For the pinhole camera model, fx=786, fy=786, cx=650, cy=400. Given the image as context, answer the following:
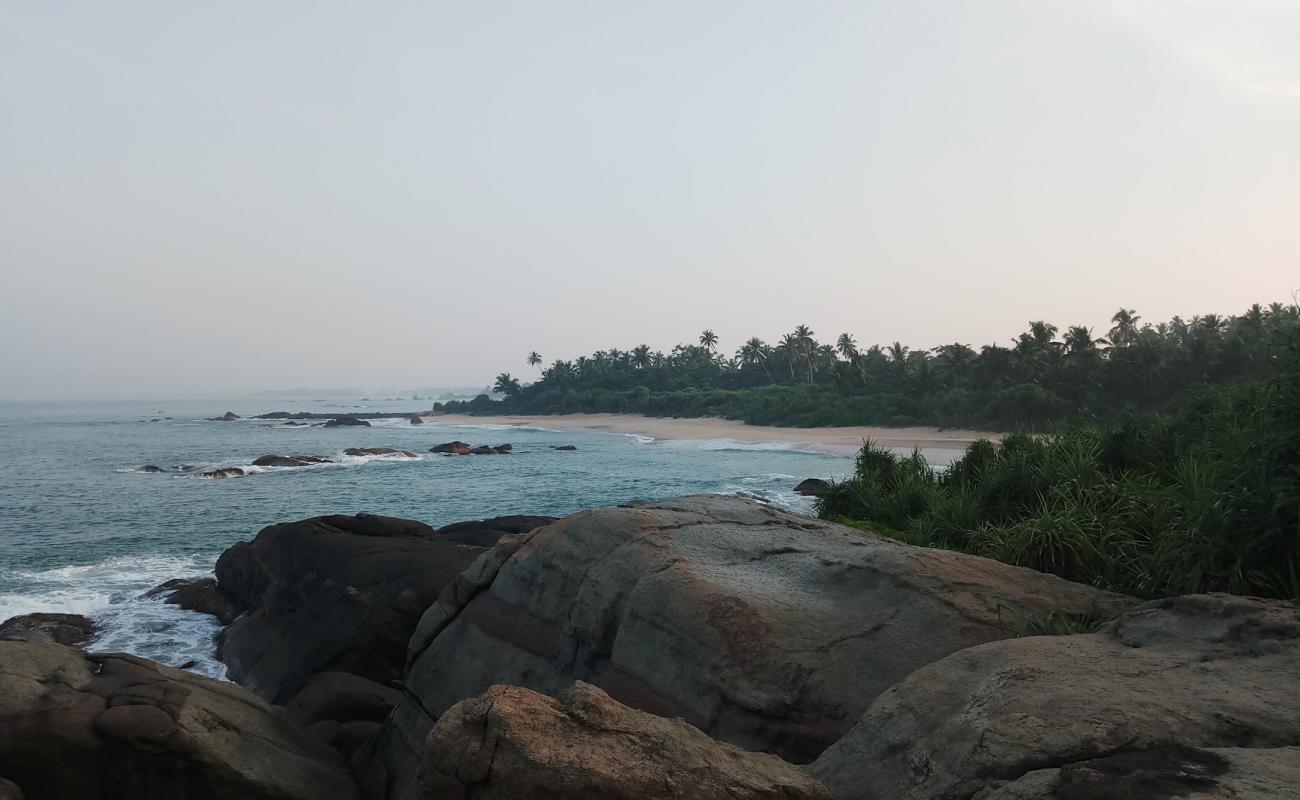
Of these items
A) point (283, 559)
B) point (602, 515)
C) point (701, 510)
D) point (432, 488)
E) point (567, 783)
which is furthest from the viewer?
point (432, 488)

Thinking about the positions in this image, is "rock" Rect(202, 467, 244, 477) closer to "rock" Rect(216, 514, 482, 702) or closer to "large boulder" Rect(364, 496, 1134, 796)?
"rock" Rect(216, 514, 482, 702)

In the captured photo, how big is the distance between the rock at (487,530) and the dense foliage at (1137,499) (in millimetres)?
9037

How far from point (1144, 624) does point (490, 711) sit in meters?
4.67

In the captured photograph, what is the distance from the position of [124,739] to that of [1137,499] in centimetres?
1304

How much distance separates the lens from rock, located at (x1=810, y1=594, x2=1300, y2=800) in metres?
3.83

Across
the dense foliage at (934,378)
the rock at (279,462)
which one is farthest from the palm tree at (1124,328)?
the rock at (279,462)

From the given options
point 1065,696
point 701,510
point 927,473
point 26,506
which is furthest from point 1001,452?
point 26,506

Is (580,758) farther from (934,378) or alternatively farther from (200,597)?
(934,378)

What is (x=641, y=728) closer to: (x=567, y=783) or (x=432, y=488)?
(x=567, y=783)

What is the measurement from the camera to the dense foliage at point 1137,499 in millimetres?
6855

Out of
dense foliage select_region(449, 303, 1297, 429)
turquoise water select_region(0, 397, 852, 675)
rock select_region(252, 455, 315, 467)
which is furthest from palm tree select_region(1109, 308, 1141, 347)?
rock select_region(252, 455, 315, 467)

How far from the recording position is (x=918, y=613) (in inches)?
282

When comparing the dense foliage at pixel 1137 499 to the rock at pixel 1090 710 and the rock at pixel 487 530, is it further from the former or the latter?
the rock at pixel 487 530

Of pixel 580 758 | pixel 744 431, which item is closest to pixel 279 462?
pixel 744 431
